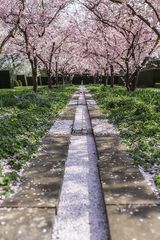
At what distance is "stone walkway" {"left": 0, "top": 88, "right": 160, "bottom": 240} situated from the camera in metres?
3.59

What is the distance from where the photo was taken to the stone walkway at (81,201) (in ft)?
11.8

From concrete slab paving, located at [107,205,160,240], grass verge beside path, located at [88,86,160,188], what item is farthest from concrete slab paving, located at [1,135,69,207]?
grass verge beside path, located at [88,86,160,188]

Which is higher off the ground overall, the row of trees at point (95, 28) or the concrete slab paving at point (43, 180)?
the row of trees at point (95, 28)

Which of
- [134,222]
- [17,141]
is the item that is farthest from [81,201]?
[17,141]

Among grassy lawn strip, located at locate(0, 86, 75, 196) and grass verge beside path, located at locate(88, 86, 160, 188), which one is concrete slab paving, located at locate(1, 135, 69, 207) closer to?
grassy lawn strip, located at locate(0, 86, 75, 196)

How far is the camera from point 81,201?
14.8 ft

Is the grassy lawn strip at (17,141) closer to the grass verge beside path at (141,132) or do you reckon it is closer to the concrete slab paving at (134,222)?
the concrete slab paving at (134,222)

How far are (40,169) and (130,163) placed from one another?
1.53 metres

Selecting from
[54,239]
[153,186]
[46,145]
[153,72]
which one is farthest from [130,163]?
[153,72]

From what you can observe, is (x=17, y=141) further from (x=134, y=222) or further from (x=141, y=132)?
(x=134, y=222)

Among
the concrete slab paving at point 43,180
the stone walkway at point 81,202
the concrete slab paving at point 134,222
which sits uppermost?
the concrete slab paving at point 134,222

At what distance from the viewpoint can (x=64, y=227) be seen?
383cm

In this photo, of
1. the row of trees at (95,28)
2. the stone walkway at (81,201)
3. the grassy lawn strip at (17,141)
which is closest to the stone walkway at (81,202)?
the stone walkway at (81,201)

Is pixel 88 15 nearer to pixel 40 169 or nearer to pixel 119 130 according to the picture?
pixel 119 130
